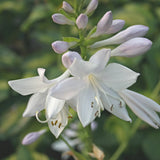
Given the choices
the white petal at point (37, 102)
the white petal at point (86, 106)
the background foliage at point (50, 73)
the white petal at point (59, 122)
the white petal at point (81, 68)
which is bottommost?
the background foliage at point (50, 73)

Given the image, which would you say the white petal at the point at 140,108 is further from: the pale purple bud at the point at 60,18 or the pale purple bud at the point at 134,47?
the pale purple bud at the point at 60,18

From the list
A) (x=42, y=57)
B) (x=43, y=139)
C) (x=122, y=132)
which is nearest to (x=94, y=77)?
(x=122, y=132)

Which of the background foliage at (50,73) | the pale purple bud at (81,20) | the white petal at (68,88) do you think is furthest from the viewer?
the background foliage at (50,73)

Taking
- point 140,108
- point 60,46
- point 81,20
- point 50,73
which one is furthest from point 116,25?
point 50,73

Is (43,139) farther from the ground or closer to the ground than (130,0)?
closer to the ground

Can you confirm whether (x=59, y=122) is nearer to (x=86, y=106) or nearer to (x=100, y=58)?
(x=86, y=106)

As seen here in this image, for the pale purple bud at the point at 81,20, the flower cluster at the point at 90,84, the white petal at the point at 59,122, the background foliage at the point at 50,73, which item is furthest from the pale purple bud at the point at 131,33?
the background foliage at the point at 50,73

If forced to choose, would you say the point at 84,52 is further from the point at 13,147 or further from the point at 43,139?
the point at 13,147

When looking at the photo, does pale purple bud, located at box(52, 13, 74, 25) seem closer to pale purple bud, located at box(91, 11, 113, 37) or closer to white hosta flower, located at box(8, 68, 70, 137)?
pale purple bud, located at box(91, 11, 113, 37)
